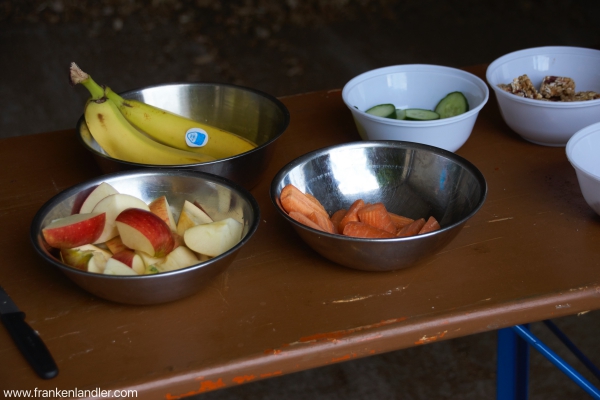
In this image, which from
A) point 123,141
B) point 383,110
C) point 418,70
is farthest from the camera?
point 418,70

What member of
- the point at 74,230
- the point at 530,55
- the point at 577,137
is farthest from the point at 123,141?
the point at 530,55

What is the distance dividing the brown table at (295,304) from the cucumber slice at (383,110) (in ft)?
0.95

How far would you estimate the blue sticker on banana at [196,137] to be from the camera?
1.26 m

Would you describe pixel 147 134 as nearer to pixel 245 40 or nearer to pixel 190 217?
pixel 190 217

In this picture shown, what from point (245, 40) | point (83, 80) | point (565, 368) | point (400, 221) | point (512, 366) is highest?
point (83, 80)

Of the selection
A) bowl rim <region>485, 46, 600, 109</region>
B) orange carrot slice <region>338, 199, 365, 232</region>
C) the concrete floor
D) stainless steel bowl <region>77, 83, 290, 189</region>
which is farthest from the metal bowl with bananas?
the concrete floor

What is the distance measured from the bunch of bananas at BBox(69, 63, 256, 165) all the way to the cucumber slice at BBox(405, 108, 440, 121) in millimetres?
370

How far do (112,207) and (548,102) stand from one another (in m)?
0.87

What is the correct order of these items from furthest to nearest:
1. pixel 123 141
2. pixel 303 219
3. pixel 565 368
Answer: pixel 123 141 < pixel 565 368 < pixel 303 219

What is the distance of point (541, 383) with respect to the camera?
74.5 inches

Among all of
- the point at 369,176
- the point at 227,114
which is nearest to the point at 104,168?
the point at 227,114

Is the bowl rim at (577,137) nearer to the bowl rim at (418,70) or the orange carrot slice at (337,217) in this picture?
the bowl rim at (418,70)

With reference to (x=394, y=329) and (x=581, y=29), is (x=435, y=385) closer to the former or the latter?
(x=394, y=329)

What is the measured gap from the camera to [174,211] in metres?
1.06
